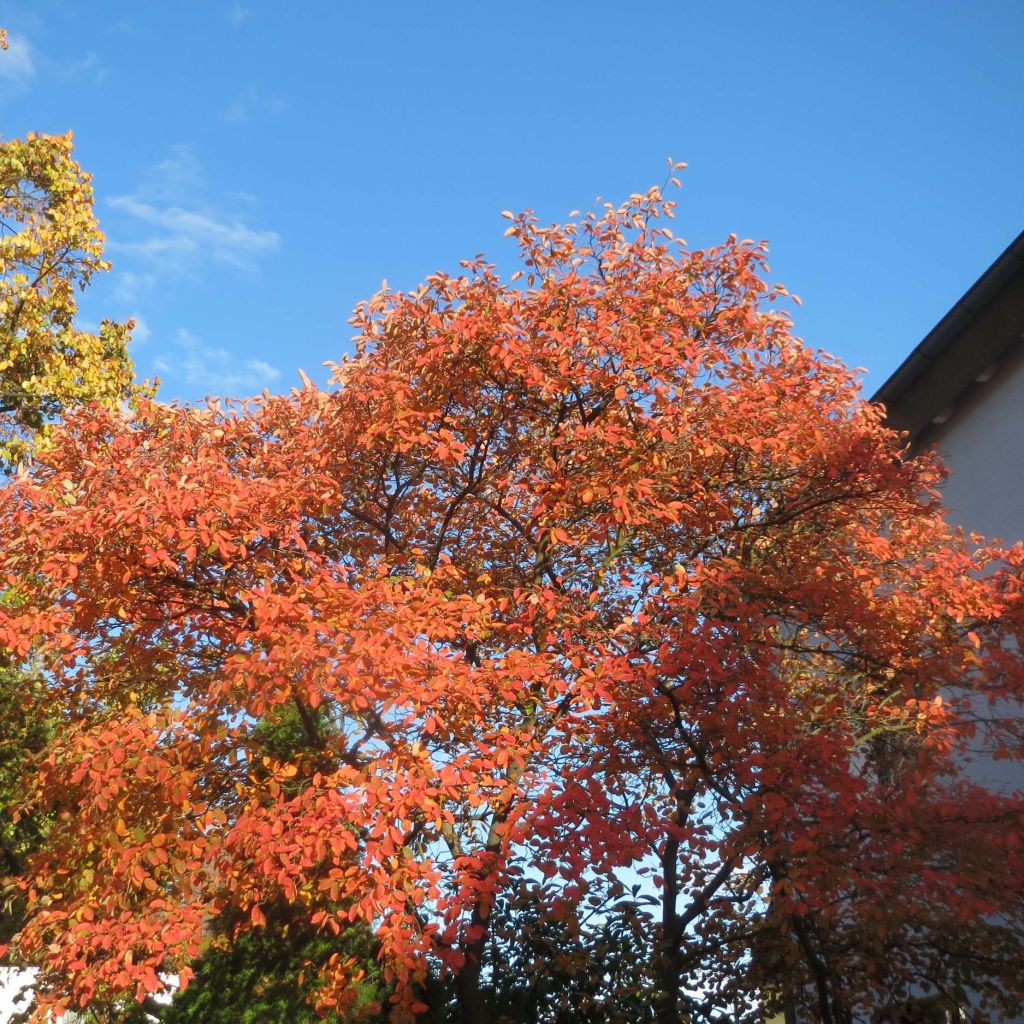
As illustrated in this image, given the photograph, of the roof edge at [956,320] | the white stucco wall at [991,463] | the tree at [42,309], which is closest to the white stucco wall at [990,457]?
the white stucco wall at [991,463]

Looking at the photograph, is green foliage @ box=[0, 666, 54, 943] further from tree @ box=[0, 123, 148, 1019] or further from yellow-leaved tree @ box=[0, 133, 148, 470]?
yellow-leaved tree @ box=[0, 133, 148, 470]

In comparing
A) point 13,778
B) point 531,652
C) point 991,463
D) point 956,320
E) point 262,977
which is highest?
point 956,320

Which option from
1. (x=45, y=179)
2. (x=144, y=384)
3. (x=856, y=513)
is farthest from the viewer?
(x=144, y=384)

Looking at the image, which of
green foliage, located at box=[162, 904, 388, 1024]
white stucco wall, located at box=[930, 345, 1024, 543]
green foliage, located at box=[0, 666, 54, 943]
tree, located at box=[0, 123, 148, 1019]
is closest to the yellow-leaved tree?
tree, located at box=[0, 123, 148, 1019]

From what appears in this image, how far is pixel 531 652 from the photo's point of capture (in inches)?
338

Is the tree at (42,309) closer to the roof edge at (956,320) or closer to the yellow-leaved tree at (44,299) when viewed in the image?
the yellow-leaved tree at (44,299)

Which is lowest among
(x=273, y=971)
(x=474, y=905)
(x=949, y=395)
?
(x=273, y=971)

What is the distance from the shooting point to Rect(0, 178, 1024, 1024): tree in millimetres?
6668

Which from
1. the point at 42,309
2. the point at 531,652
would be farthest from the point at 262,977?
the point at 42,309

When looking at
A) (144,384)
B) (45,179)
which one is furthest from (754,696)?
(45,179)

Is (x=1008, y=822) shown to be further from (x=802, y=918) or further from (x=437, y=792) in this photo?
(x=437, y=792)

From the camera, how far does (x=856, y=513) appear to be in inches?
382

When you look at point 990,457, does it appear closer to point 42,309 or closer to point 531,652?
point 531,652

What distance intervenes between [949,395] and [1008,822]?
724 cm
